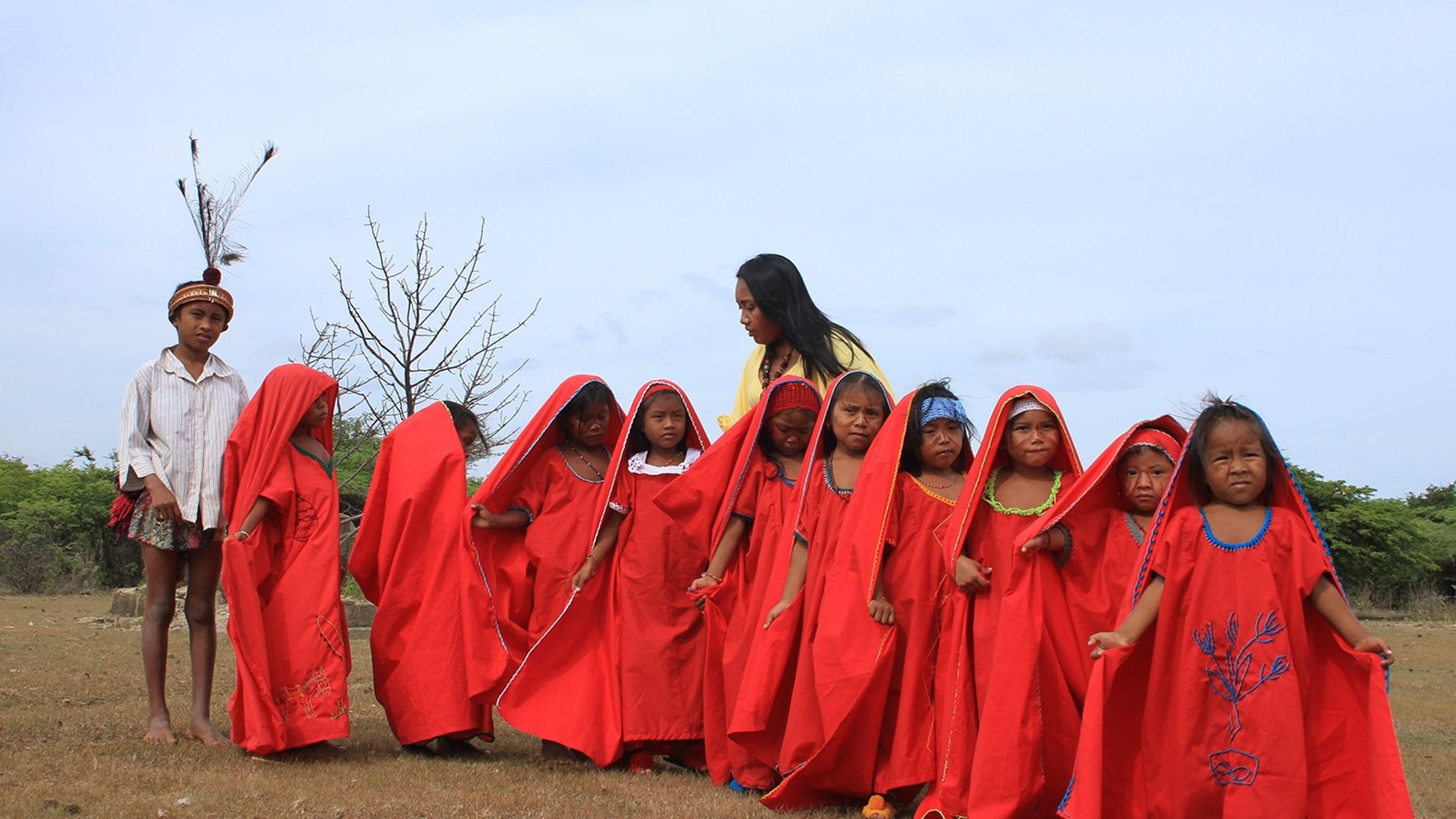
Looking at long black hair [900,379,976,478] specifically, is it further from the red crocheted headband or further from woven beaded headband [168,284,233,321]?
woven beaded headband [168,284,233,321]

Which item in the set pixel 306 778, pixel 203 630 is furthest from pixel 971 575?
pixel 203 630

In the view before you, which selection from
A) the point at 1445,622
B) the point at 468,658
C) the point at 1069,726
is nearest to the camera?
the point at 1069,726

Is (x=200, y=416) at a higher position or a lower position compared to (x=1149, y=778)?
higher

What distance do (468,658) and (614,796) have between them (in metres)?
1.21

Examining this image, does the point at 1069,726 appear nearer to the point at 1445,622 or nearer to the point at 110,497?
the point at 1445,622

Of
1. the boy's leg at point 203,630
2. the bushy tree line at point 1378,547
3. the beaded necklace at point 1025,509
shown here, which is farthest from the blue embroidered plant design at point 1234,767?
the bushy tree line at point 1378,547

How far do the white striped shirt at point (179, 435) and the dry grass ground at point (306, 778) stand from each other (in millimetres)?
1169

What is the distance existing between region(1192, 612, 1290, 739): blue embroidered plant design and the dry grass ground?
62.8 inches

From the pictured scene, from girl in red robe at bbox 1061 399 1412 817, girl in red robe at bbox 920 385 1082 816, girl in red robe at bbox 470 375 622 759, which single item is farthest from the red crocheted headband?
girl in red robe at bbox 1061 399 1412 817

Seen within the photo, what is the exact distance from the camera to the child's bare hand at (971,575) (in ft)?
16.4

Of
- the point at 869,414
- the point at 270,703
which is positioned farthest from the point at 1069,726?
the point at 270,703

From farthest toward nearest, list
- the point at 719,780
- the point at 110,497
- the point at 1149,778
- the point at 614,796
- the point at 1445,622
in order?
1. the point at 110,497
2. the point at 1445,622
3. the point at 719,780
4. the point at 614,796
5. the point at 1149,778

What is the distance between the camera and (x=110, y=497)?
92.6 ft

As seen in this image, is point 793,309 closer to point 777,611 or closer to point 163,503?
point 777,611
